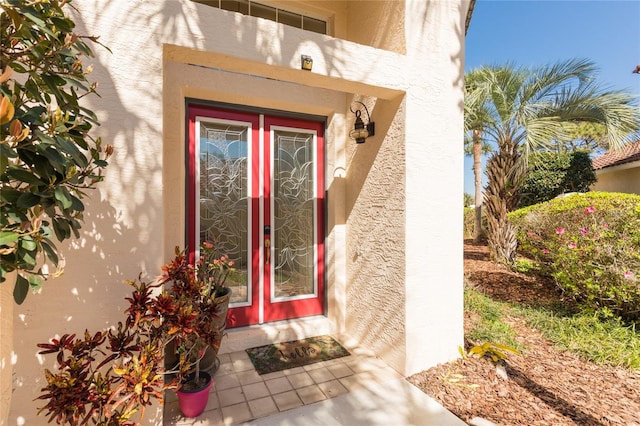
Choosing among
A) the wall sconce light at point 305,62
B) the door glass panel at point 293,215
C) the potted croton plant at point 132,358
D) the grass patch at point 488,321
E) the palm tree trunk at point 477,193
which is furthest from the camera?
the palm tree trunk at point 477,193

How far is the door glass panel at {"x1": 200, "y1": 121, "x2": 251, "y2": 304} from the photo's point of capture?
4465 mm

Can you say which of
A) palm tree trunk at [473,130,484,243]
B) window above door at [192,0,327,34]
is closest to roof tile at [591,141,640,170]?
palm tree trunk at [473,130,484,243]

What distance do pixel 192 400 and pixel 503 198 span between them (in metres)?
9.19

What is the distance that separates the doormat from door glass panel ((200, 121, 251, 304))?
85 cm

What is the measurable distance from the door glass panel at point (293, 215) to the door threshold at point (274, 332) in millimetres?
451

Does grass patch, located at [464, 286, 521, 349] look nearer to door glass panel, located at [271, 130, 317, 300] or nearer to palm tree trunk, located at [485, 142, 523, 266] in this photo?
palm tree trunk, located at [485, 142, 523, 266]

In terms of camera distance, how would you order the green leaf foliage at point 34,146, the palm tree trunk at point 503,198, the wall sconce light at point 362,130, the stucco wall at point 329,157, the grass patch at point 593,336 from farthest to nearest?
the palm tree trunk at point 503,198 → the wall sconce light at point 362,130 → the grass patch at point 593,336 → the stucco wall at point 329,157 → the green leaf foliage at point 34,146

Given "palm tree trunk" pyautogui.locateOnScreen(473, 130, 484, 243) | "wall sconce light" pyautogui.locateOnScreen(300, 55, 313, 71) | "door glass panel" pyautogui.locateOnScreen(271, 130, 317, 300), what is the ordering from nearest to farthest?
"wall sconce light" pyautogui.locateOnScreen(300, 55, 313, 71)
"door glass panel" pyautogui.locateOnScreen(271, 130, 317, 300)
"palm tree trunk" pyautogui.locateOnScreen(473, 130, 484, 243)

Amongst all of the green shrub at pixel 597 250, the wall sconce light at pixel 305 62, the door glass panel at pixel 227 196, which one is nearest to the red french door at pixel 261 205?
the door glass panel at pixel 227 196

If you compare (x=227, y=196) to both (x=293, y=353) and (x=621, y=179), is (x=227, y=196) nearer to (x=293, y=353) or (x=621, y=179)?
(x=293, y=353)

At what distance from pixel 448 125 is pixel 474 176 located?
11971 mm

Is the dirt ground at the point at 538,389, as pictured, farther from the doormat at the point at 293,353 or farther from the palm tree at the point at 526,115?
the palm tree at the point at 526,115

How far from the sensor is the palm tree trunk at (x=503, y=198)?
8.31 meters

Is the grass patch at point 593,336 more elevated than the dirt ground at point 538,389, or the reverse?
the grass patch at point 593,336
